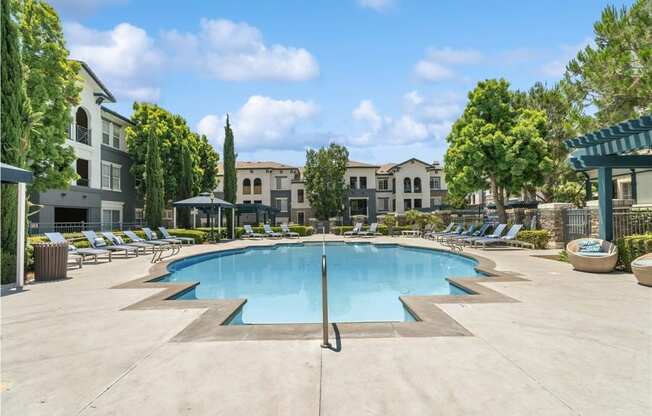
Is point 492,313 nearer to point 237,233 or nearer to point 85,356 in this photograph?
point 85,356

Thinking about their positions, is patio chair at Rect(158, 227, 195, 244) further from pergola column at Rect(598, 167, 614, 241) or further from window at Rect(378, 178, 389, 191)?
window at Rect(378, 178, 389, 191)

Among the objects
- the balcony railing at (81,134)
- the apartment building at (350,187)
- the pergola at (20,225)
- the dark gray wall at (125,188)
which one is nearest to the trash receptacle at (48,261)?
the pergola at (20,225)

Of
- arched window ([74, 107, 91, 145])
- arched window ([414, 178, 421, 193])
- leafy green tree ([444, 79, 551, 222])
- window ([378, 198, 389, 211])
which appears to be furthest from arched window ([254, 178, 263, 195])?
leafy green tree ([444, 79, 551, 222])

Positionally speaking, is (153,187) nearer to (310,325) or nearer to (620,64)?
(310,325)

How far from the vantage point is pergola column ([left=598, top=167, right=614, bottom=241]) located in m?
10.9

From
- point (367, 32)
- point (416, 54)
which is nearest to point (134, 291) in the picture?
point (367, 32)

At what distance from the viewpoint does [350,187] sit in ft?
156

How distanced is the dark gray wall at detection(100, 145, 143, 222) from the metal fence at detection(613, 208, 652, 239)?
1100 inches

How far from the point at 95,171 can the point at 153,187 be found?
402 centimetres

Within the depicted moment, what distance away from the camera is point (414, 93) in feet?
69.8

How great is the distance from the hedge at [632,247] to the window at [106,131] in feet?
95.6

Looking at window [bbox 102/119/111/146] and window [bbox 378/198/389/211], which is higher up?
window [bbox 102/119/111/146]

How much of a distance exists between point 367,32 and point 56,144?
550 inches

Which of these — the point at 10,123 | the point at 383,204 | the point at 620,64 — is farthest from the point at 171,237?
the point at 383,204
